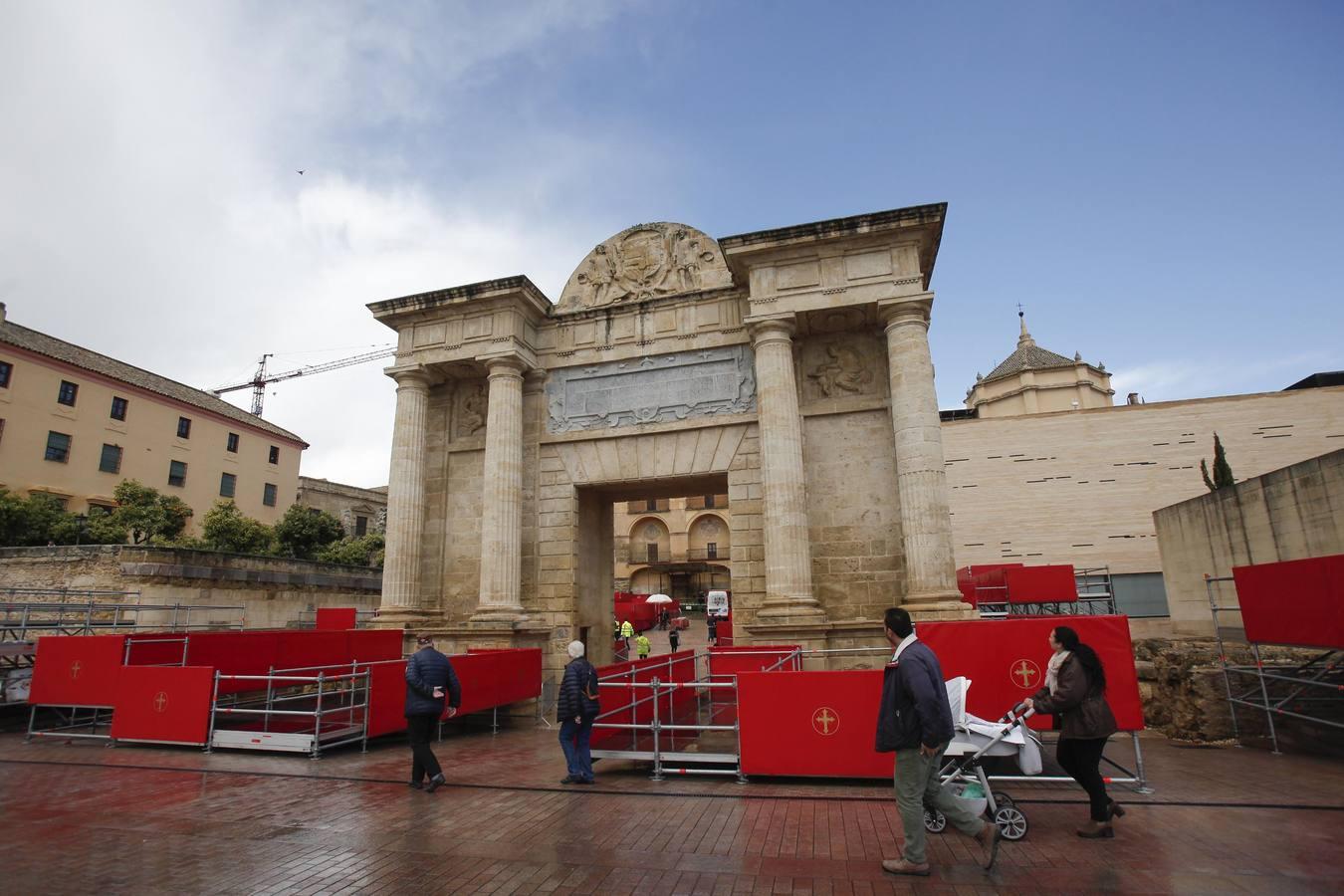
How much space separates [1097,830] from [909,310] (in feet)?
32.8

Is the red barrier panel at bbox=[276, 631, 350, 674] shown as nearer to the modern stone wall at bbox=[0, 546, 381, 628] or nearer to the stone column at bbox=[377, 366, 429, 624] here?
the stone column at bbox=[377, 366, 429, 624]

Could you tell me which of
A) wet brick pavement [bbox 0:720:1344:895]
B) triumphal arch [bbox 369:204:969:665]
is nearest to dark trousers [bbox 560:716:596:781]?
wet brick pavement [bbox 0:720:1344:895]

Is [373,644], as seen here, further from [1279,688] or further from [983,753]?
[1279,688]

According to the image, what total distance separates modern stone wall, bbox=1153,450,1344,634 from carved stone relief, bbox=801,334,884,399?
26.3ft

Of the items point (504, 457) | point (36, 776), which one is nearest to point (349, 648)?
point (504, 457)

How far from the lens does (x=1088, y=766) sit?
Result: 5719 mm

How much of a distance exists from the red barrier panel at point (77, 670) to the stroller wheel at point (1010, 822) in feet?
39.5

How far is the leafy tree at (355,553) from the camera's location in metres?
32.2

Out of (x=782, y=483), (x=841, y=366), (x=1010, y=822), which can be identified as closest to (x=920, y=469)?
(x=782, y=483)

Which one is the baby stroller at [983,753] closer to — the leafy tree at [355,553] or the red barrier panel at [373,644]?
the red barrier panel at [373,644]

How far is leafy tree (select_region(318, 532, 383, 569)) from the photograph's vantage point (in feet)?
106

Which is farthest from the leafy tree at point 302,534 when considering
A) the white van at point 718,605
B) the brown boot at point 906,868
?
the brown boot at point 906,868

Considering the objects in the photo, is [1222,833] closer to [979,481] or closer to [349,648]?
[349,648]

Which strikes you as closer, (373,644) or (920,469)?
(920,469)
